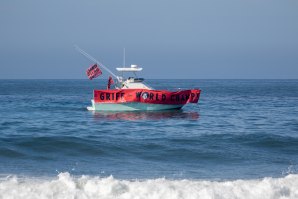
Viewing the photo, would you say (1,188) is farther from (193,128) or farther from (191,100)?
(191,100)

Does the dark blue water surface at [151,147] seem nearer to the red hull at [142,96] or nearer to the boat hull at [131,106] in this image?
the red hull at [142,96]

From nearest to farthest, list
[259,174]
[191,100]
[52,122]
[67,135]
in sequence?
[259,174], [67,135], [52,122], [191,100]

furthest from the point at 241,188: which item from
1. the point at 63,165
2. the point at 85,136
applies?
the point at 85,136

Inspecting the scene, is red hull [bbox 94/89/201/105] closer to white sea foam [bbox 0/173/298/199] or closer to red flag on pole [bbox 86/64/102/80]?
red flag on pole [bbox 86/64/102/80]

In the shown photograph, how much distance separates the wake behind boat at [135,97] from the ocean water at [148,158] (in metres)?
4.53

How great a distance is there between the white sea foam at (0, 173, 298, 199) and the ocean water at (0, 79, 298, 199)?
0.02 meters

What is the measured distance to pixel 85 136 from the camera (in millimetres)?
24750

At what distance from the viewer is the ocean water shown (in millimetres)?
12109

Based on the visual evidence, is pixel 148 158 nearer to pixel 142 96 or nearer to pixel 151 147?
pixel 151 147

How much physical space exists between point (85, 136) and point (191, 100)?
612 inches

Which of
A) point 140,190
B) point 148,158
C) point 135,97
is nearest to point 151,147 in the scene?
point 148,158

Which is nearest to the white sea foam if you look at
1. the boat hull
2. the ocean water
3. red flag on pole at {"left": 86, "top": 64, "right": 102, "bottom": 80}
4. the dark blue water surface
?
the ocean water

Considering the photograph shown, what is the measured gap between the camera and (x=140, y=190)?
39.5 feet

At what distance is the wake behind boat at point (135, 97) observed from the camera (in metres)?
37.6
